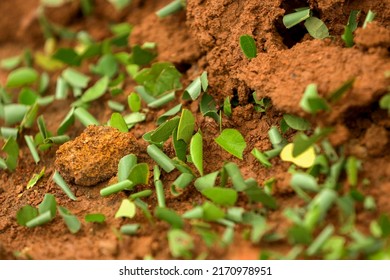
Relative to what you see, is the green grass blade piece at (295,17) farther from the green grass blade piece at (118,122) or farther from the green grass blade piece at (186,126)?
the green grass blade piece at (118,122)

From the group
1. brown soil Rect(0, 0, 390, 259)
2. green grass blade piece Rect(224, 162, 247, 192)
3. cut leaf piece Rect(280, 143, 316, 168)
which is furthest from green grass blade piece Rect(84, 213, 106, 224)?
cut leaf piece Rect(280, 143, 316, 168)

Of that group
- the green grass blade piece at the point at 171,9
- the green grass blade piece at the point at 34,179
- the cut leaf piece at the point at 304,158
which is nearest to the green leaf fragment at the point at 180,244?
the cut leaf piece at the point at 304,158

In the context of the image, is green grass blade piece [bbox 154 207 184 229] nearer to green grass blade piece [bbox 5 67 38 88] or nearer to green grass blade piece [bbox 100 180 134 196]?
green grass blade piece [bbox 100 180 134 196]

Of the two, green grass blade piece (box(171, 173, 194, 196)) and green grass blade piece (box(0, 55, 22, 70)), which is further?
green grass blade piece (box(0, 55, 22, 70))

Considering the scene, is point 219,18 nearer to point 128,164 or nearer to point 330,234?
point 128,164

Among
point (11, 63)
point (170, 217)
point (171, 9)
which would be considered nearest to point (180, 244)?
point (170, 217)

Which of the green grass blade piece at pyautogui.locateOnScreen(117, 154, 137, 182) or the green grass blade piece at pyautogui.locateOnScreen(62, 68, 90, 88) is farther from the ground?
the green grass blade piece at pyautogui.locateOnScreen(62, 68, 90, 88)

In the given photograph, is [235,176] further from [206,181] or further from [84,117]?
[84,117]
